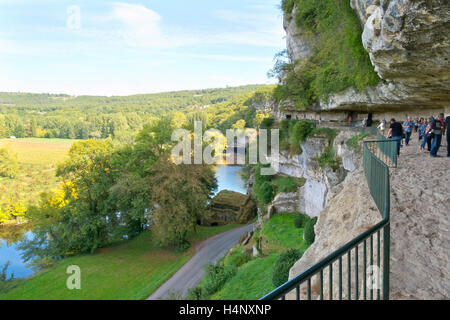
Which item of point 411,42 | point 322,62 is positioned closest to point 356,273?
point 411,42

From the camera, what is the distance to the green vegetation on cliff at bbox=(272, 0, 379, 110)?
13777 millimetres

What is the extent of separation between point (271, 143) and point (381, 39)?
1960cm

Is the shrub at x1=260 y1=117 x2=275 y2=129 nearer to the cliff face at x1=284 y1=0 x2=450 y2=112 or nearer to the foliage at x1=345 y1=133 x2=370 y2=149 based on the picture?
the foliage at x1=345 y1=133 x2=370 y2=149

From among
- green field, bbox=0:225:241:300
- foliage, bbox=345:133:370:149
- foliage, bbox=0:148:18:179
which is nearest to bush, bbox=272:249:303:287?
foliage, bbox=345:133:370:149

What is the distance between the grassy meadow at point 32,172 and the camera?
137ft

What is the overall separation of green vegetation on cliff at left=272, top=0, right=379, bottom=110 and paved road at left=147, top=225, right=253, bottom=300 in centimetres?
1307

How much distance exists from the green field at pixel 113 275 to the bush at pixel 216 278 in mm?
4589

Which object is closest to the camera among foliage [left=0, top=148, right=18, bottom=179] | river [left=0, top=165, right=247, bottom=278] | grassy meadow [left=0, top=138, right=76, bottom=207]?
river [left=0, top=165, right=247, bottom=278]

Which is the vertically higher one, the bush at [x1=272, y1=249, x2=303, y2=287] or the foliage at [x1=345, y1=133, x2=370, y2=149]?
the foliage at [x1=345, y1=133, x2=370, y2=149]

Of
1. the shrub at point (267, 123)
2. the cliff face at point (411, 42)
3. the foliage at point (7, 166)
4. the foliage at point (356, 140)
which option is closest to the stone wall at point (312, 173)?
the foliage at point (356, 140)

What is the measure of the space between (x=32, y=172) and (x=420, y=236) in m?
63.0

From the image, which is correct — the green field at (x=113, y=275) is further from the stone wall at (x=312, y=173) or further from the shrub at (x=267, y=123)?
the shrub at (x=267, y=123)
